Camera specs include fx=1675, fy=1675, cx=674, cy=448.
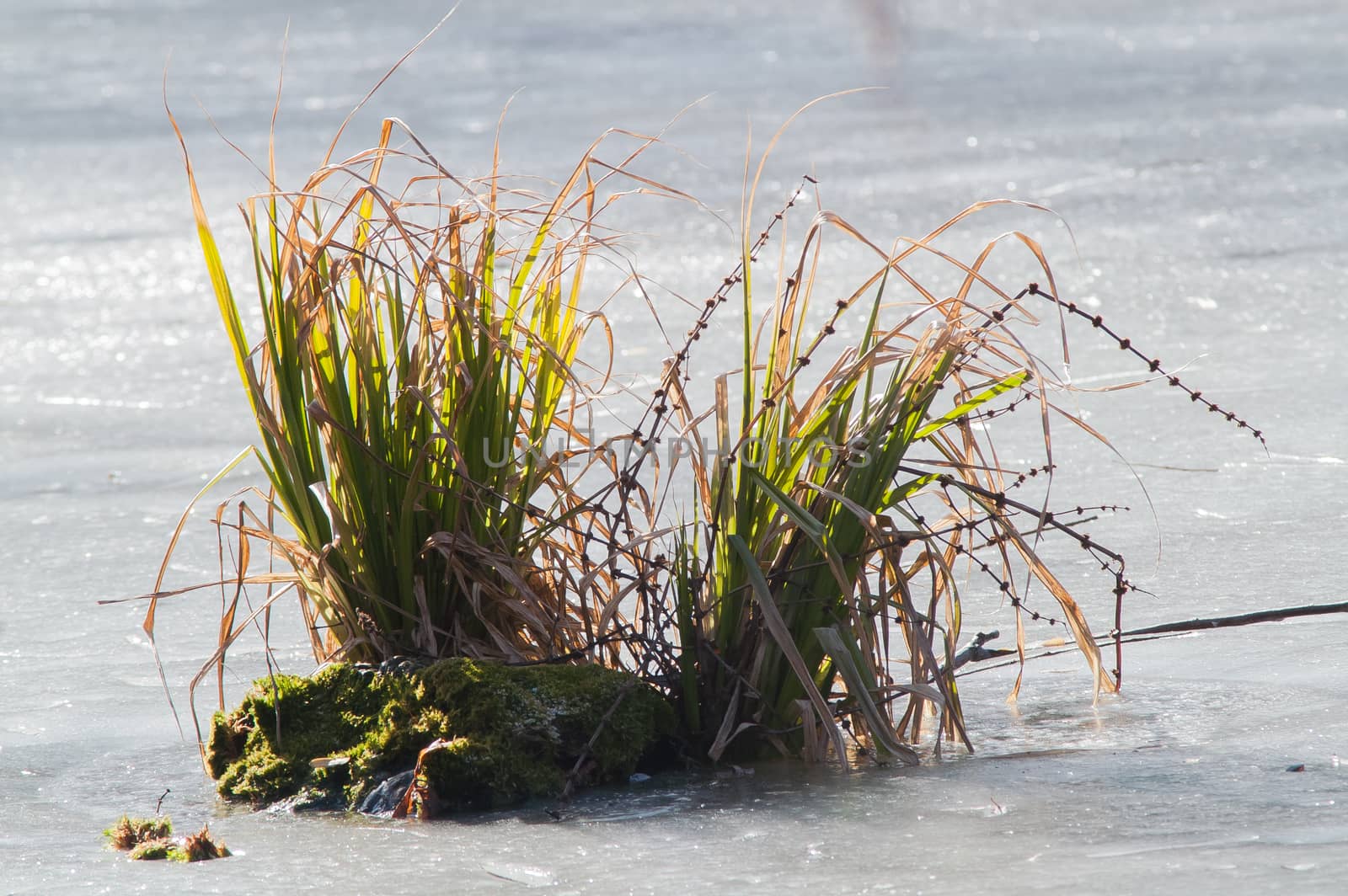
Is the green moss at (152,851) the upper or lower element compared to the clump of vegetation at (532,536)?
lower

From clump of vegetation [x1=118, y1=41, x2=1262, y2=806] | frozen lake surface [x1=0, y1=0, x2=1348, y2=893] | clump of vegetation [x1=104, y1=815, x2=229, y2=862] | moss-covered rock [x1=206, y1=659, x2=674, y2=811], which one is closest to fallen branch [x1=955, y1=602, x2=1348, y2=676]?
frozen lake surface [x1=0, y1=0, x2=1348, y2=893]

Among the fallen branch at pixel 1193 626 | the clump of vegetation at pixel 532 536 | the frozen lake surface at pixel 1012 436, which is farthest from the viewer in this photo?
the fallen branch at pixel 1193 626

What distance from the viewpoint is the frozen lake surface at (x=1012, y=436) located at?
1976 millimetres

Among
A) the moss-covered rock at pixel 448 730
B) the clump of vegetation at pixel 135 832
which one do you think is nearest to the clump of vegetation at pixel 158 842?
the clump of vegetation at pixel 135 832

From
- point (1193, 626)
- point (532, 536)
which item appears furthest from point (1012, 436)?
point (532, 536)

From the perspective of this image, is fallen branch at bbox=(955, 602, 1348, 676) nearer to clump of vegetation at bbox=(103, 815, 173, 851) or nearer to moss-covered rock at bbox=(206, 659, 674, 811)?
moss-covered rock at bbox=(206, 659, 674, 811)

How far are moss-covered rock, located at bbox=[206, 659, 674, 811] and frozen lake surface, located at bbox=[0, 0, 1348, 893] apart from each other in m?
0.06

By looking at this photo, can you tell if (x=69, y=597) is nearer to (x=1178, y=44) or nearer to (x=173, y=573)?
(x=173, y=573)

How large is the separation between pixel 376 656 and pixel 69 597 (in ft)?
4.34

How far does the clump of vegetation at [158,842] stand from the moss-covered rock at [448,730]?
183mm

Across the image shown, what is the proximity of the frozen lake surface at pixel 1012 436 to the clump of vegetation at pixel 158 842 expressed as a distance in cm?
4

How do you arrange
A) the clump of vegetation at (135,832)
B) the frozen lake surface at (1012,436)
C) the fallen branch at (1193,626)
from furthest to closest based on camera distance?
1. the fallen branch at (1193,626)
2. the clump of vegetation at (135,832)
3. the frozen lake surface at (1012,436)

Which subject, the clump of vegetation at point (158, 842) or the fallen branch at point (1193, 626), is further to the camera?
the fallen branch at point (1193, 626)

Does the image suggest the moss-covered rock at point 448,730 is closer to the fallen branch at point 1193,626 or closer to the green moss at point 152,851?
the green moss at point 152,851
